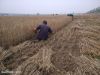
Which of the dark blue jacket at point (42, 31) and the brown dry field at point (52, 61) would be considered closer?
the brown dry field at point (52, 61)

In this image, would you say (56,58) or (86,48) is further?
(86,48)

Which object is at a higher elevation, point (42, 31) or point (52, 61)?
point (42, 31)

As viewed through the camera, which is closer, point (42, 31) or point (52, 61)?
point (52, 61)

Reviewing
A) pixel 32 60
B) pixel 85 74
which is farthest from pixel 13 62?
pixel 85 74

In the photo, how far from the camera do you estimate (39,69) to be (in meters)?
3.56

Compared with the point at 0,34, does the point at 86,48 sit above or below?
below

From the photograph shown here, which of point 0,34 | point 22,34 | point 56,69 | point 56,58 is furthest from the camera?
point 22,34

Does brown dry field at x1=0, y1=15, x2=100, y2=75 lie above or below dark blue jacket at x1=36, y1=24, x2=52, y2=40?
below

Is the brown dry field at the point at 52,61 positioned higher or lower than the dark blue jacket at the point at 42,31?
lower

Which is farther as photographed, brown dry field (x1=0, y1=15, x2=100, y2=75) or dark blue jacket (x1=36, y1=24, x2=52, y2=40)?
dark blue jacket (x1=36, y1=24, x2=52, y2=40)

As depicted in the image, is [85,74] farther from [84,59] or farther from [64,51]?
[64,51]

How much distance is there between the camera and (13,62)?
4.18 m

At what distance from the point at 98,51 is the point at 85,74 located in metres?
1.90

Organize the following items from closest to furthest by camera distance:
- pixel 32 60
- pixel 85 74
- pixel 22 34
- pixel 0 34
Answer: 1. pixel 85 74
2. pixel 32 60
3. pixel 0 34
4. pixel 22 34
